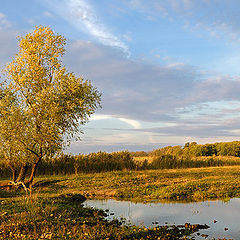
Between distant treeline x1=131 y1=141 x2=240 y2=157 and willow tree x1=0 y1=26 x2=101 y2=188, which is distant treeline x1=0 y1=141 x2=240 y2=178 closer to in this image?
willow tree x1=0 y1=26 x2=101 y2=188

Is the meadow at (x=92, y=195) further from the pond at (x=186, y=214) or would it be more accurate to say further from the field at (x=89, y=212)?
the pond at (x=186, y=214)

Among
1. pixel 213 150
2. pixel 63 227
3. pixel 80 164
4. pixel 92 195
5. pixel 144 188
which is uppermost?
pixel 213 150

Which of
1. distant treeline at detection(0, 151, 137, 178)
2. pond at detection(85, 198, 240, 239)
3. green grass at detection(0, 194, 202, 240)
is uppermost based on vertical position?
distant treeline at detection(0, 151, 137, 178)

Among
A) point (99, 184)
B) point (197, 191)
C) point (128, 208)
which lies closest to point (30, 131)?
point (99, 184)

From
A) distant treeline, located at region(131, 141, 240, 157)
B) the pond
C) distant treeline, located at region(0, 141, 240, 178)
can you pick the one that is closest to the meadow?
distant treeline, located at region(0, 141, 240, 178)

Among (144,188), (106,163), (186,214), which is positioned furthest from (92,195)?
(106,163)

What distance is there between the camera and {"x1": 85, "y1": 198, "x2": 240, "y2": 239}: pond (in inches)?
545

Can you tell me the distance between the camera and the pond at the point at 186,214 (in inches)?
545

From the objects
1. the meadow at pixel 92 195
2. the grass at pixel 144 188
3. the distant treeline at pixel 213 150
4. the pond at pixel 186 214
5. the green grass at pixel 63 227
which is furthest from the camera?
the distant treeline at pixel 213 150

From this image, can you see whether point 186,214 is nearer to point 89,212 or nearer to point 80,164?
point 89,212

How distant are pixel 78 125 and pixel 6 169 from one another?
15910 mm

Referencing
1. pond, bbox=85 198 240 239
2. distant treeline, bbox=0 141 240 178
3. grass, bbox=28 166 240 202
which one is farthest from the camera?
distant treeline, bbox=0 141 240 178

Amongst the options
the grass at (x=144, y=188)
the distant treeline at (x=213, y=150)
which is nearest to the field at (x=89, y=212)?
the grass at (x=144, y=188)

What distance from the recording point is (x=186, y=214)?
16.8m
